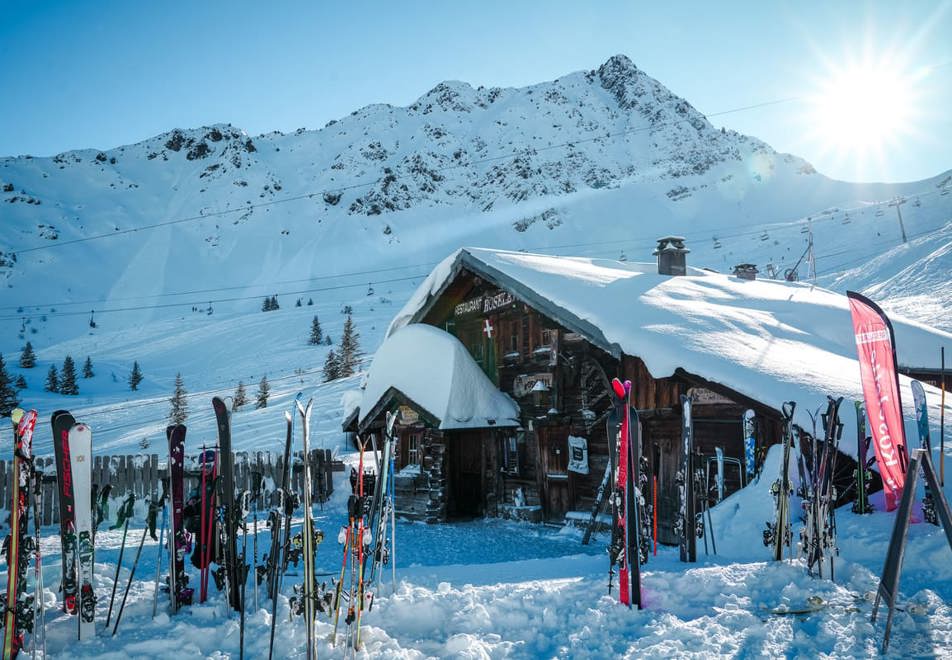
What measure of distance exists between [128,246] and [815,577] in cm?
12756

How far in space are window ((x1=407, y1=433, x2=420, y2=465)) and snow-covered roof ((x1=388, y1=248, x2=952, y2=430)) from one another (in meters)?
3.13

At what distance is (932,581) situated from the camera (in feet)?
20.0

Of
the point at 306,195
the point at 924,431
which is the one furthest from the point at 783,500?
the point at 306,195

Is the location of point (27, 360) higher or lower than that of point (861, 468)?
higher

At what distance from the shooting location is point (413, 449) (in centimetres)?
1573

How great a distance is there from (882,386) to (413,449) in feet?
36.1

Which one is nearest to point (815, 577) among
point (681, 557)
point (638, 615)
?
point (681, 557)

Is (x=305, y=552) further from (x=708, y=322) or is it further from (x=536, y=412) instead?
(x=536, y=412)

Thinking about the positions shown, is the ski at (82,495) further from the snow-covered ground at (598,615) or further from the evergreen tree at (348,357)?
the evergreen tree at (348,357)

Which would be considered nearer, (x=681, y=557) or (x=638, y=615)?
(x=638, y=615)

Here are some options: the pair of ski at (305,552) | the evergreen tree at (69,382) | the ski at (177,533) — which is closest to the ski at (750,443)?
the pair of ski at (305,552)

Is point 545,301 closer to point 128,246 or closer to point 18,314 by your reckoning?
point 18,314

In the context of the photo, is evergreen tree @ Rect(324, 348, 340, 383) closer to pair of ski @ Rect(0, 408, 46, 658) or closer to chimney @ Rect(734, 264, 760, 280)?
chimney @ Rect(734, 264, 760, 280)

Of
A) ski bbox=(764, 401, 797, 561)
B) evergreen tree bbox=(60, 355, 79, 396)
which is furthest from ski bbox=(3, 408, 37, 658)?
evergreen tree bbox=(60, 355, 79, 396)
